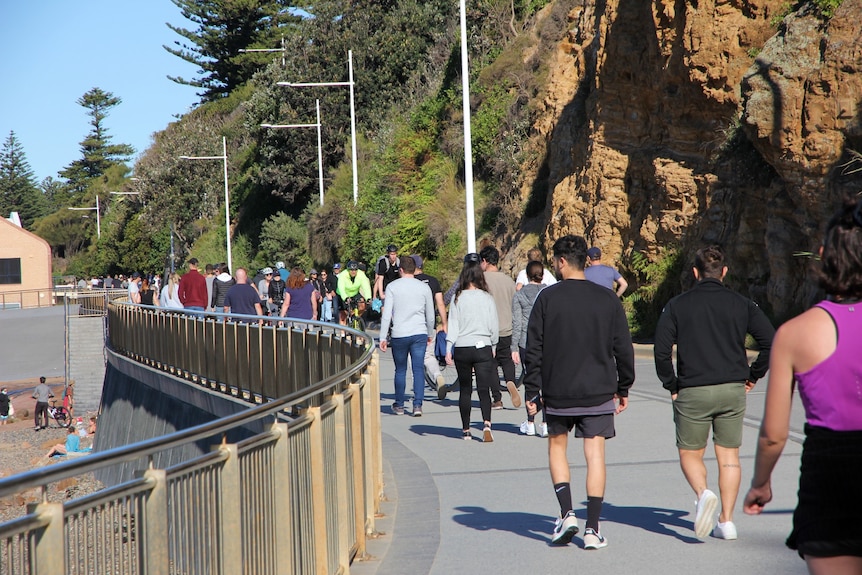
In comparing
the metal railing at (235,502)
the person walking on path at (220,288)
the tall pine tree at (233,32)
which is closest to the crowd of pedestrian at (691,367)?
the metal railing at (235,502)

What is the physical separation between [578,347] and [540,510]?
4.95 ft

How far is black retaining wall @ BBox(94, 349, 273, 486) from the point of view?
711 inches

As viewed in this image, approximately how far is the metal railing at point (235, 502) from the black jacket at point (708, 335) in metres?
1.99

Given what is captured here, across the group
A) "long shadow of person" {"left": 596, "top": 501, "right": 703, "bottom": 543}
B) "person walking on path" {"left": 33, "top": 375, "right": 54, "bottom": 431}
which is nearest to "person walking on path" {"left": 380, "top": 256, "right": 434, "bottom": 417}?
"long shadow of person" {"left": 596, "top": 501, "right": 703, "bottom": 543}

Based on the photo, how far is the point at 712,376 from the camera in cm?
652

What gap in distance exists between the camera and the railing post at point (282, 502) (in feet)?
15.7

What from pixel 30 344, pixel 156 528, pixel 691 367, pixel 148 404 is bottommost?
pixel 30 344

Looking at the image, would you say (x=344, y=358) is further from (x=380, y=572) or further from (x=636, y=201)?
(x=636, y=201)

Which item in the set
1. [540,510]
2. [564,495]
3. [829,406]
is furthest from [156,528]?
[540,510]

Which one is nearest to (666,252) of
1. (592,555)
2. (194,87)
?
(592,555)

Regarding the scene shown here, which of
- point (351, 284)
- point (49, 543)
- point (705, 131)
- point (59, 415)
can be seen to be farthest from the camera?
point (59, 415)

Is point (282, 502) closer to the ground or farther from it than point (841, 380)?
closer to the ground

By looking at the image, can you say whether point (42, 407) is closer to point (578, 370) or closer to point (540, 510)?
point (540, 510)

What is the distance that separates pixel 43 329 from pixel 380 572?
57791 mm
